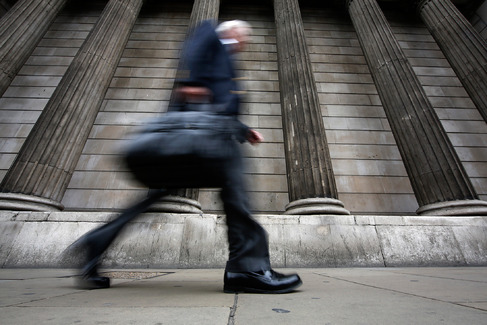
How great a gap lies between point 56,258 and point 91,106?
3609mm

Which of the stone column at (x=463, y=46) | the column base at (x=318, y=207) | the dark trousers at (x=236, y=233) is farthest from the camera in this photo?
the stone column at (x=463, y=46)

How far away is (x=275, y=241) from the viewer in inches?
159

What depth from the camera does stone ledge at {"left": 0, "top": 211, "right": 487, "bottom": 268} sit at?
151 inches

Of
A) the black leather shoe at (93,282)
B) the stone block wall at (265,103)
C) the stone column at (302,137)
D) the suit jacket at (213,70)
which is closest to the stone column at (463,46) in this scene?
the stone block wall at (265,103)

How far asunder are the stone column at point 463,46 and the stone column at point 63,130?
32.3 feet

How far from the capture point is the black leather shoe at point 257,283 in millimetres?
1426

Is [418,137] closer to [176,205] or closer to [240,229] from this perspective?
[176,205]

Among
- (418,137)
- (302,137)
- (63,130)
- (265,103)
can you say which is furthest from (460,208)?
(63,130)

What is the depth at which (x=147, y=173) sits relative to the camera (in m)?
1.51

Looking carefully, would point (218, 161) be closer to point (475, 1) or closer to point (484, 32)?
point (484, 32)

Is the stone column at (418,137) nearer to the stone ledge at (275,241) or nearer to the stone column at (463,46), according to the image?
the stone ledge at (275,241)

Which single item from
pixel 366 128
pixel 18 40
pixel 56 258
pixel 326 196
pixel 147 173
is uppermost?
pixel 18 40

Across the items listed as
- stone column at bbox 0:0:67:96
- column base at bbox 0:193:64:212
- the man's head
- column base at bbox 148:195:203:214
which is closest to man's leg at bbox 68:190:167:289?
the man's head

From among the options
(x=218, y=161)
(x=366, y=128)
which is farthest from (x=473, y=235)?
(x=218, y=161)
